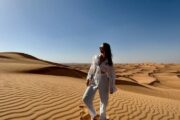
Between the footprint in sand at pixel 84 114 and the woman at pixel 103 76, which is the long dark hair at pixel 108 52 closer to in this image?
the woman at pixel 103 76

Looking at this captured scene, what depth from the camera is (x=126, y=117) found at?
6930mm

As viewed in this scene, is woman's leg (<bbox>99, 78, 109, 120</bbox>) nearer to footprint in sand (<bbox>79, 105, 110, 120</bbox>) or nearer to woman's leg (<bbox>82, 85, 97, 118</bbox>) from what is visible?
woman's leg (<bbox>82, 85, 97, 118</bbox>)

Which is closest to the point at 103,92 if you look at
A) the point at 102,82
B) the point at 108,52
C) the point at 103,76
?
the point at 102,82

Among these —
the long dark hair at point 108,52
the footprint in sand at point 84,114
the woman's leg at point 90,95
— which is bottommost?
the footprint in sand at point 84,114

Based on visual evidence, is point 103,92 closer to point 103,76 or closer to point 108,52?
point 103,76

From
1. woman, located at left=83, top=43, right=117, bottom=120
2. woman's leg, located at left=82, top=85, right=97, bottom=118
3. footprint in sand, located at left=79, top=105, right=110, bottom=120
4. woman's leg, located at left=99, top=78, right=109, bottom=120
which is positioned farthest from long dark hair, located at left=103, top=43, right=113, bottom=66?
footprint in sand, located at left=79, top=105, right=110, bottom=120

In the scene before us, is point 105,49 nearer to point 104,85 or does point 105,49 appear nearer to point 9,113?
point 104,85

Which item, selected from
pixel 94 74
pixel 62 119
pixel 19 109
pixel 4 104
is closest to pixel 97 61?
pixel 94 74

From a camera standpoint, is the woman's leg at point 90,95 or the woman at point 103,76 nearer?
the woman at point 103,76

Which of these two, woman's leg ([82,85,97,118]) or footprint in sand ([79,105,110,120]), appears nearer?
woman's leg ([82,85,97,118])

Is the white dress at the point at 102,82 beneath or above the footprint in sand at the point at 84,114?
above

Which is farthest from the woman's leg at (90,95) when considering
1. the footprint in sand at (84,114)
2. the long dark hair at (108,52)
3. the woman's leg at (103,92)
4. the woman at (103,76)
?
the long dark hair at (108,52)

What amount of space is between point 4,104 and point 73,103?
2.15 metres

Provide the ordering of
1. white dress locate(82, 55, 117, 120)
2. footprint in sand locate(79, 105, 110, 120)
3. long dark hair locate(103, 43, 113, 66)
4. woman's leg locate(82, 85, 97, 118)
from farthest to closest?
1. footprint in sand locate(79, 105, 110, 120)
2. woman's leg locate(82, 85, 97, 118)
3. white dress locate(82, 55, 117, 120)
4. long dark hair locate(103, 43, 113, 66)
